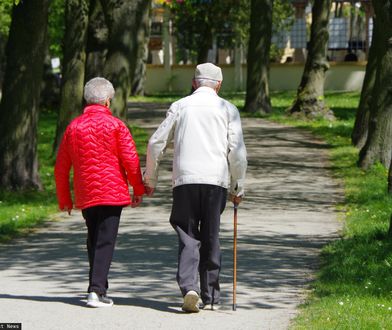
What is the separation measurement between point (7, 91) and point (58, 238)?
471 centimetres

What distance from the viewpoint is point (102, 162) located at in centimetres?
955

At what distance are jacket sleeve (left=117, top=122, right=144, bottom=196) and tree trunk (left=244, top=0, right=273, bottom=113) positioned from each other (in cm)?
2665

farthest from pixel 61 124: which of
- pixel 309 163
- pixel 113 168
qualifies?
pixel 113 168

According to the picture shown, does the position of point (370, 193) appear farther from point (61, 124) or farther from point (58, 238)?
point (61, 124)

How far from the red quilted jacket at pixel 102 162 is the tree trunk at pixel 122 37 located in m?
13.0

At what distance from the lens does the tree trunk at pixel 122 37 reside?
886 inches

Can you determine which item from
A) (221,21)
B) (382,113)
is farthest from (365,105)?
(221,21)

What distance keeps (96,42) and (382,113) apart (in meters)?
7.00

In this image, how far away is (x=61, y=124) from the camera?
24016mm

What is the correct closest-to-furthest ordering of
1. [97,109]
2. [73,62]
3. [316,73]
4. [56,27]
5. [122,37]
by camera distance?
1. [97,109]
2. [122,37]
3. [73,62]
4. [316,73]
5. [56,27]

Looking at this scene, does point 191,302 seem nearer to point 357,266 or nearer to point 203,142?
point 203,142

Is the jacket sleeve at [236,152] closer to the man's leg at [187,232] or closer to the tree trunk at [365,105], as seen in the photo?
the man's leg at [187,232]

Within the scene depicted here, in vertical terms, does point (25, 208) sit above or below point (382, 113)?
below

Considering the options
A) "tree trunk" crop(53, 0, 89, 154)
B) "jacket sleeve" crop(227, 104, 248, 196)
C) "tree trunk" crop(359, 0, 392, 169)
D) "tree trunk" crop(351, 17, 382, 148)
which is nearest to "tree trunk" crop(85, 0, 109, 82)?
"tree trunk" crop(53, 0, 89, 154)
